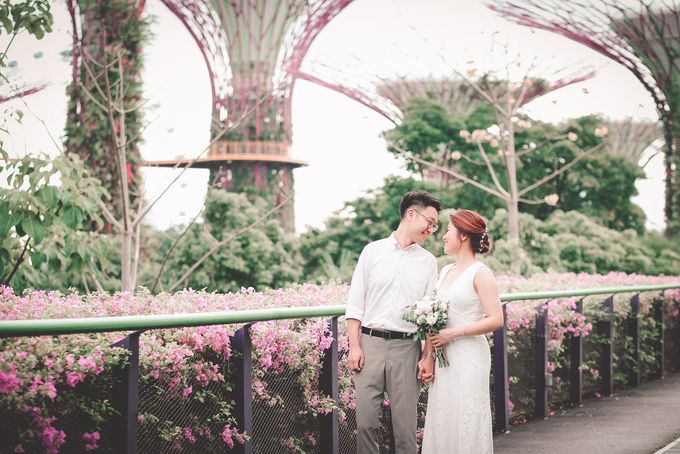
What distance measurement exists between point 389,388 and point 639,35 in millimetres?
22777

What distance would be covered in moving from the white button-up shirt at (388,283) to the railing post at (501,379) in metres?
2.51

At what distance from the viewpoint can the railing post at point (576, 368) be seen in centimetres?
805

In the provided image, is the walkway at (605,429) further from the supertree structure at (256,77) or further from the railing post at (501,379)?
the supertree structure at (256,77)

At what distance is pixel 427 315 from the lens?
13.1ft

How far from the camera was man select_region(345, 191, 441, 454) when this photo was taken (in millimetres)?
4145

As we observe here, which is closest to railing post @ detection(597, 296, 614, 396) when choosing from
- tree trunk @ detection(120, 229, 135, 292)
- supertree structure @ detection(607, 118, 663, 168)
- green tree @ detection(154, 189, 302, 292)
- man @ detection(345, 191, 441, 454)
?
tree trunk @ detection(120, 229, 135, 292)

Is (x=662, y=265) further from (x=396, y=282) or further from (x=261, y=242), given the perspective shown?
(x=396, y=282)

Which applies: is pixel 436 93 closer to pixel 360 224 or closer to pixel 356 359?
pixel 360 224

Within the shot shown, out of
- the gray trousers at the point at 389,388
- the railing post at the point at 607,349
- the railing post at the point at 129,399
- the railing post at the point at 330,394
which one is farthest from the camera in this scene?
the railing post at the point at 607,349

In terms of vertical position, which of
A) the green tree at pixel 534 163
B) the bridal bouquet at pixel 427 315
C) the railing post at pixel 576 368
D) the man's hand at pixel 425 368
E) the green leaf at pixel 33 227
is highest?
the green tree at pixel 534 163

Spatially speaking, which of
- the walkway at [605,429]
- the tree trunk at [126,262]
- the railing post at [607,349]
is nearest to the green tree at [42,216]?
the tree trunk at [126,262]

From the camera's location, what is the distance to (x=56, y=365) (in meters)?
3.10

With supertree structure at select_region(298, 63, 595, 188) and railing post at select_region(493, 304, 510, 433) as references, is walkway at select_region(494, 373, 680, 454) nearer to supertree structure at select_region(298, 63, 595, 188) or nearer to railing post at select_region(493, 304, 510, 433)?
railing post at select_region(493, 304, 510, 433)

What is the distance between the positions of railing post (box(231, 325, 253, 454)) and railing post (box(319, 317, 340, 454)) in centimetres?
67
